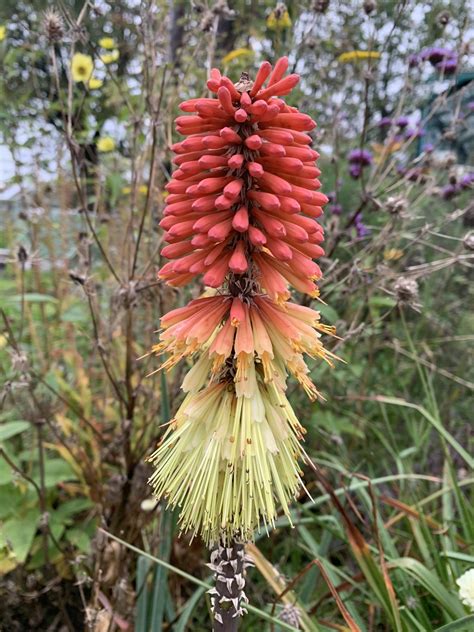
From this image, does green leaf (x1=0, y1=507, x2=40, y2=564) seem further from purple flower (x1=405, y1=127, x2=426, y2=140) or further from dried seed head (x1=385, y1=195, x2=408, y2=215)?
purple flower (x1=405, y1=127, x2=426, y2=140)

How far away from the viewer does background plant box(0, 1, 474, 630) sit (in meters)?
2.15

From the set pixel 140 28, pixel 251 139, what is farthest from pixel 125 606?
pixel 140 28

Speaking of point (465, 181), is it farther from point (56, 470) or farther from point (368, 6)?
point (56, 470)

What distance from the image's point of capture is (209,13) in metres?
2.45

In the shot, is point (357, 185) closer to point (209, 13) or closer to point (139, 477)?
point (209, 13)

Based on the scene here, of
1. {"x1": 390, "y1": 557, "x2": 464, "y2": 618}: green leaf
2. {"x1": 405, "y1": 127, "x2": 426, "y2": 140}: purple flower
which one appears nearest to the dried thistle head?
{"x1": 405, "y1": 127, "x2": 426, "y2": 140}: purple flower

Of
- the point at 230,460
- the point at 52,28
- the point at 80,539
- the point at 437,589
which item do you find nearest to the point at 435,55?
the point at 52,28

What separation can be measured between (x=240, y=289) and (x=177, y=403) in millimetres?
1449

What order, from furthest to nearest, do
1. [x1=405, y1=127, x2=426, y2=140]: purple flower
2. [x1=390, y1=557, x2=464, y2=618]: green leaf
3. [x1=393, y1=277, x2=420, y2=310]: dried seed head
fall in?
[x1=405, y1=127, x2=426, y2=140]: purple flower < [x1=393, y1=277, x2=420, y2=310]: dried seed head < [x1=390, y1=557, x2=464, y2=618]: green leaf

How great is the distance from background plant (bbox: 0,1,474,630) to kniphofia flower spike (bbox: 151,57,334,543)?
20.8 inches

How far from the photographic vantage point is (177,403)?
2.73 meters

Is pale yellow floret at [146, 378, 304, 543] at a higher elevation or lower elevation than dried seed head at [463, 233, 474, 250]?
lower

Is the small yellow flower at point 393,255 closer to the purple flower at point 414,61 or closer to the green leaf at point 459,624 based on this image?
the purple flower at point 414,61

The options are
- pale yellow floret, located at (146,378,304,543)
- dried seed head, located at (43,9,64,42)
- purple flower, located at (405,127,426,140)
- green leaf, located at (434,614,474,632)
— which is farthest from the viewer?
purple flower, located at (405,127,426,140)
